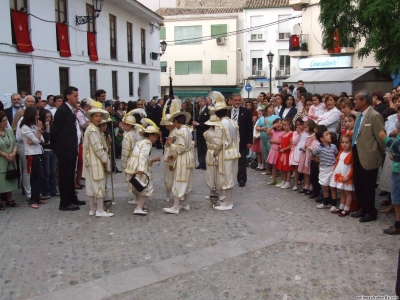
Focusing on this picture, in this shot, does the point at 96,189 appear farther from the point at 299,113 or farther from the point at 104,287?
the point at 299,113

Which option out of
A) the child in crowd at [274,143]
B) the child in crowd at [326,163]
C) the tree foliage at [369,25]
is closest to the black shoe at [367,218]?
the child in crowd at [326,163]

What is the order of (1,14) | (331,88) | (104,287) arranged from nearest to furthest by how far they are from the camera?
(104,287)
(1,14)
(331,88)

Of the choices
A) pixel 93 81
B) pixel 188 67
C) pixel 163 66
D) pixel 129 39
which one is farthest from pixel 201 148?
pixel 188 67

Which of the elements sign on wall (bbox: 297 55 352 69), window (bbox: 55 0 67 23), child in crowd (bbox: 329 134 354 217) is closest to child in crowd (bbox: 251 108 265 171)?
child in crowd (bbox: 329 134 354 217)

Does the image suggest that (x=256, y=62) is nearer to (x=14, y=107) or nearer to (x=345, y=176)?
(x=14, y=107)

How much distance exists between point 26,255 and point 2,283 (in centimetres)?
82

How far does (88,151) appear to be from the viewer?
719cm

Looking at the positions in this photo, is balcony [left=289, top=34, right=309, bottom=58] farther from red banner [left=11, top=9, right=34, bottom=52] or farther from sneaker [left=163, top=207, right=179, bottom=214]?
sneaker [left=163, top=207, right=179, bottom=214]

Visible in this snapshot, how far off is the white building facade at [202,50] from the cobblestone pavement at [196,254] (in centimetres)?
3867

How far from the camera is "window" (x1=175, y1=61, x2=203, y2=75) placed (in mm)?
46344

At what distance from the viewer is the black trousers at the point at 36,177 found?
8055 millimetres

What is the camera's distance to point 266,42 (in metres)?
44.3

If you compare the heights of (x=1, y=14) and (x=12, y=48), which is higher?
(x=1, y=14)

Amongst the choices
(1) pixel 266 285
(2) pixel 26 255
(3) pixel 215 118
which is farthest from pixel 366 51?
(2) pixel 26 255
